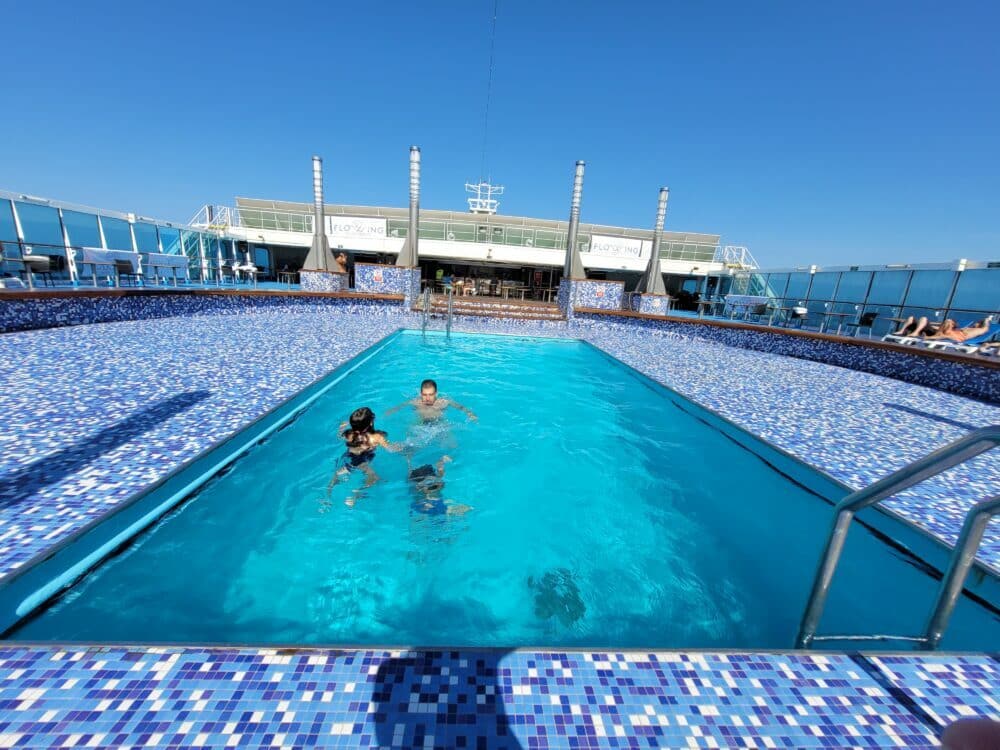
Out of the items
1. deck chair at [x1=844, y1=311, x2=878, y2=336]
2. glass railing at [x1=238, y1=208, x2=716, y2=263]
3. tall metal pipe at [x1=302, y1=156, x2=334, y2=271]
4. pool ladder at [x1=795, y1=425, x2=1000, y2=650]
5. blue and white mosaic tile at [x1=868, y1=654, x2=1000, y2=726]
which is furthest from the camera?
glass railing at [x1=238, y1=208, x2=716, y2=263]

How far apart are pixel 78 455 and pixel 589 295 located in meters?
12.8

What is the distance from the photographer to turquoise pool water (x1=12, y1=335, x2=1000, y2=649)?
2326mm

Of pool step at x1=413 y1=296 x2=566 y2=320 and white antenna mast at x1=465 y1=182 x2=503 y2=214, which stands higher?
white antenna mast at x1=465 y1=182 x2=503 y2=214

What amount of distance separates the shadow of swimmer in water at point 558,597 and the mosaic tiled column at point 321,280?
12396 millimetres

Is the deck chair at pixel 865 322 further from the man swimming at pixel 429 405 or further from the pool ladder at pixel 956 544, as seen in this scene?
the pool ladder at pixel 956 544

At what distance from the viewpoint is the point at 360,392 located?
607 centimetres

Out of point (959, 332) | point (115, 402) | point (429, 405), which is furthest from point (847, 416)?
point (115, 402)

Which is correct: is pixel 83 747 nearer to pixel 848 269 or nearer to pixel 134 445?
pixel 134 445

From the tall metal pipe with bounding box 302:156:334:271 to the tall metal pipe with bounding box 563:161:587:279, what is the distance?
7.55 meters

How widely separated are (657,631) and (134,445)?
3662 mm

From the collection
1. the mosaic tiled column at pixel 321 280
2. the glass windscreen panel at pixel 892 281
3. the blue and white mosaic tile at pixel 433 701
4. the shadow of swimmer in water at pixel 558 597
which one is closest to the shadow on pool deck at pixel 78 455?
the blue and white mosaic tile at pixel 433 701

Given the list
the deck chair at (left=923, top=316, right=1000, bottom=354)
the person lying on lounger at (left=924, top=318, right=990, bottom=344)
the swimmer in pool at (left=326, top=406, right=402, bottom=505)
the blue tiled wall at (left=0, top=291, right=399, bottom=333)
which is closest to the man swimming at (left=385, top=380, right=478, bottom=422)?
the swimmer in pool at (left=326, top=406, right=402, bottom=505)

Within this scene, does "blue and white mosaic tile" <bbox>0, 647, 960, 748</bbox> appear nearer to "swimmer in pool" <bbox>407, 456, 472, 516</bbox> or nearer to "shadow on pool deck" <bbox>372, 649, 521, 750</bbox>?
"shadow on pool deck" <bbox>372, 649, 521, 750</bbox>

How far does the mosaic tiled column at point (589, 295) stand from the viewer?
1360cm
